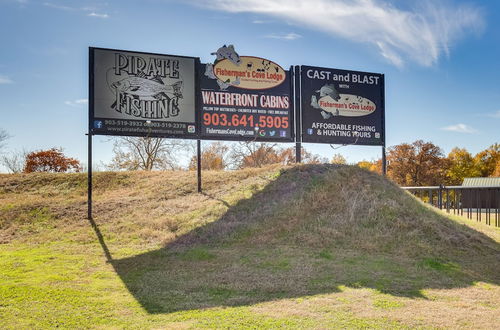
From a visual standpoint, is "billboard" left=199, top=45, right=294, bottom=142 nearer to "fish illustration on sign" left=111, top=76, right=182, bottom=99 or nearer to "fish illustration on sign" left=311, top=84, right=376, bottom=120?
"fish illustration on sign" left=111, top=76, right=182, bottom=99

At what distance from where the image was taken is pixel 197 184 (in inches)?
699

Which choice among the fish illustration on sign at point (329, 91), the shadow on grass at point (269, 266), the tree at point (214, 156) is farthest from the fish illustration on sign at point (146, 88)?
the tree at point (214, 156)

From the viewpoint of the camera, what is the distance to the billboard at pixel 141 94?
1565 centimetres

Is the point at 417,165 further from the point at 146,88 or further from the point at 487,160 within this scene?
the point at 146,88

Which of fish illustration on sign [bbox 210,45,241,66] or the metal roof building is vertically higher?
fish illustration on sign [bbox 210,45,241,66]

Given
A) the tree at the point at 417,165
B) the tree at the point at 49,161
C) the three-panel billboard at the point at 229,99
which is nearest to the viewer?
the three-panel billboard at the point at 229,99

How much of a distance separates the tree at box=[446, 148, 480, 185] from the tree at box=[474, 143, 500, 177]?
1.41 m

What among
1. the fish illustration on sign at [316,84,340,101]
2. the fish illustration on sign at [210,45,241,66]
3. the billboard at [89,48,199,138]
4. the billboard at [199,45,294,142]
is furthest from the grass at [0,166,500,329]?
the fish illustration on sign at [210,45,241,66]

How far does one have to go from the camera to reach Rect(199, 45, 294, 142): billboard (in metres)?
17.1

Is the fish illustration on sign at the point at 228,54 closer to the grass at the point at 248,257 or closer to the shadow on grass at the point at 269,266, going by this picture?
the grass at the point at 248,257

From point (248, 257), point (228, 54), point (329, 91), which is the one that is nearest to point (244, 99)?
point (228, 54)

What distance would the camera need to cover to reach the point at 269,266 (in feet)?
31.6

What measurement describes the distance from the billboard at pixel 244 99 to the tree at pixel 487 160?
5346cm

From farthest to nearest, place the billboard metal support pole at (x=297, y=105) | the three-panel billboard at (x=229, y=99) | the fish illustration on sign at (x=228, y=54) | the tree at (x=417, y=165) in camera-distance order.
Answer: the tree at (x=417, y=165), the billboard metal support pole at (x=297, y=105), the fish illustration on sign at (x=228, y=54), the three-panel billboard at (x=229, y=99)
